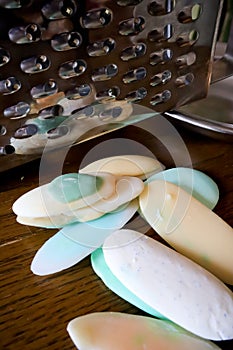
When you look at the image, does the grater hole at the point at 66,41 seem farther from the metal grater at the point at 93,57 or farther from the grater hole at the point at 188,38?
the grater hole at the point at 188,38

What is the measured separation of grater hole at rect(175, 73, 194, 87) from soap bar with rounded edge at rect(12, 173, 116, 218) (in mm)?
125

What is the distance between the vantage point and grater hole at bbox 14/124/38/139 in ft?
1.24

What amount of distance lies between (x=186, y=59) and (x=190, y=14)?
4 cm

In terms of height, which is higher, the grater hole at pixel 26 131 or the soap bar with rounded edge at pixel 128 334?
the grater hole at pixel 26 131

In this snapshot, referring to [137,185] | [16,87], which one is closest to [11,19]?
[16,87]

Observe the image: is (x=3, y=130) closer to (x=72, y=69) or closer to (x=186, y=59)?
(x=72, y=69)

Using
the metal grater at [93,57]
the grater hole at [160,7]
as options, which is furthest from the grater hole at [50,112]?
the grater hole at [160,7]

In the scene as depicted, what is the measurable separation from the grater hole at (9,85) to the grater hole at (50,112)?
3cm

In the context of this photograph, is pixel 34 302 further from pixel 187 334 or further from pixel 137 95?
pixel 137 95

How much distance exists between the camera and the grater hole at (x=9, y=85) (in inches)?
13.6

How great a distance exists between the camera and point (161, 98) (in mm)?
448

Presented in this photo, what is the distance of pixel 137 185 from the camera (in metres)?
0.38

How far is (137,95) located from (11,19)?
0.14m

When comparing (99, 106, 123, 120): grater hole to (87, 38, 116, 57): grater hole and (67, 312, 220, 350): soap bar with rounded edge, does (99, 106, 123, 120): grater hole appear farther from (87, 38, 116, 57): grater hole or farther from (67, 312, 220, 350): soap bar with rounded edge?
(67, 312, 220, 350): soap bar with rounded edge
